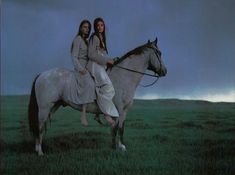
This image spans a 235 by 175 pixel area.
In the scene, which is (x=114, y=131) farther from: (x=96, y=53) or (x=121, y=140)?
(x=96, y=53)

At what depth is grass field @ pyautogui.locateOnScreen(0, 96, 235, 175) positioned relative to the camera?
3.45 m

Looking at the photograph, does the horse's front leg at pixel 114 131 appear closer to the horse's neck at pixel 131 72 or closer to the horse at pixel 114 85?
the horse at pixel 114 85

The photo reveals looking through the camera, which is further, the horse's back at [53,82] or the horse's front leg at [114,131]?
the horse's back at [53,82]

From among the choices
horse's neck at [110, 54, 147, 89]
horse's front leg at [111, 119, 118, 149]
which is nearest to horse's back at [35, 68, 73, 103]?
horse's neck at [110, 54, 147, 89]

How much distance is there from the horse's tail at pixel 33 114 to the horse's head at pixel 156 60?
3.26ft

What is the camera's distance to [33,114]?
12.4ft

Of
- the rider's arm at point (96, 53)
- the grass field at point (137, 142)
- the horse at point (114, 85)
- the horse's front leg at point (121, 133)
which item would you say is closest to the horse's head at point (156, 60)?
the horse at point (114, 85)

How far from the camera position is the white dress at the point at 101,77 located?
11.9 ft

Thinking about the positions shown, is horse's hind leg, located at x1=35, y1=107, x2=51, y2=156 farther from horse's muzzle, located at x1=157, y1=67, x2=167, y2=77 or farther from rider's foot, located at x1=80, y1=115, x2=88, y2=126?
horse's muzzle, located at x1=157, y1=67, x2=167, y2=77

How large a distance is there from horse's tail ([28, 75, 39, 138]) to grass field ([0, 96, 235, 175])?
0.07 meters

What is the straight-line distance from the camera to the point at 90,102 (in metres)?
3.71

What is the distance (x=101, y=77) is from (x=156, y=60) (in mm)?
479

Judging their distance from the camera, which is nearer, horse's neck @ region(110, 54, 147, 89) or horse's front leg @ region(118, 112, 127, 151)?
horse's front leg @ region(118, 112, 127, 151)

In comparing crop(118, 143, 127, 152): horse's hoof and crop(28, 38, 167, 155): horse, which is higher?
crop(28, 38, 167, 155): horse
